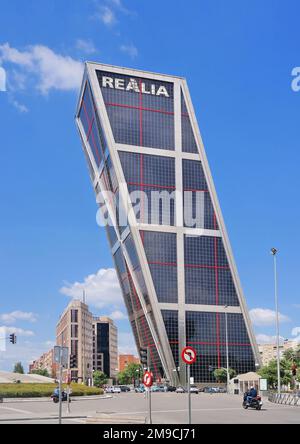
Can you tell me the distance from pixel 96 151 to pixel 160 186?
16535 millimetres

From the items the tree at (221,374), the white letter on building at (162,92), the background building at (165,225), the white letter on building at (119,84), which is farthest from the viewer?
the white letter on building at (162,92)

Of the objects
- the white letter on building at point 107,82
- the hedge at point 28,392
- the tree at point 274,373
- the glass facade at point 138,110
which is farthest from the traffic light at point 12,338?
the white letter on building at point 107,82

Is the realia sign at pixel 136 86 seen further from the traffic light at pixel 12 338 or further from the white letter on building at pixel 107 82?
the traffic light at pixel 12 338

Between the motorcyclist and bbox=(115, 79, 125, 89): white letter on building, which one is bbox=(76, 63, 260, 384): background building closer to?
bbox=(115, 79, 125, 89): white letter on building

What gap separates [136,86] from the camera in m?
138

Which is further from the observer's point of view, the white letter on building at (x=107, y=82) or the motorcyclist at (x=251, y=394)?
the white letter on building at (x=107, y=82)

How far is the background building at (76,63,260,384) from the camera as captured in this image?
126m

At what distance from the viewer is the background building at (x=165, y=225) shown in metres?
126

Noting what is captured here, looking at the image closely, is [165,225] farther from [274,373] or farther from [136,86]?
[274,373]

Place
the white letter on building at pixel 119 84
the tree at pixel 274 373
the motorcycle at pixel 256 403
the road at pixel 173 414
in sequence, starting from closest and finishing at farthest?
the road at pixel 173 414
the motorcycle at pixel 256 403
the tree at pixel 274 373
the white letter on building at pixel 119 84

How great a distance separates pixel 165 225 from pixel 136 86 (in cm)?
3220

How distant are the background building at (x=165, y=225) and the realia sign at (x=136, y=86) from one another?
0.72ft
